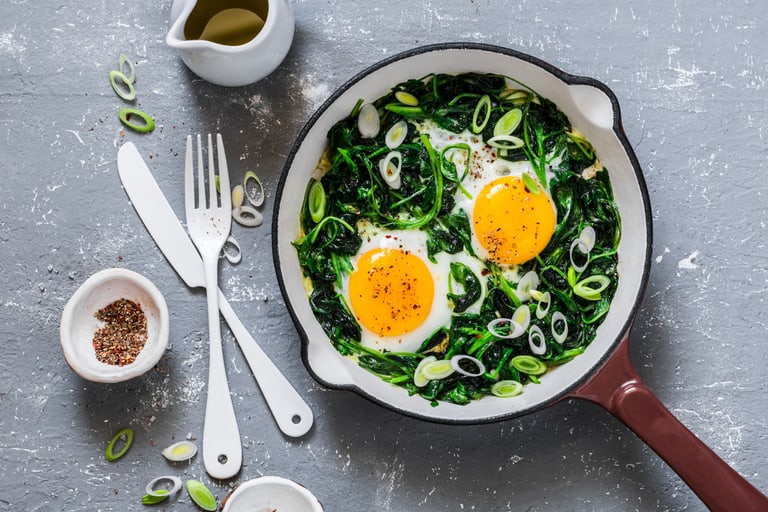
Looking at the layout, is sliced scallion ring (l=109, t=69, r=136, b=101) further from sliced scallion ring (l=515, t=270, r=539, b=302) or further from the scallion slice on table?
sliced scallion ring (l=515, t=270, r=539, b=302)

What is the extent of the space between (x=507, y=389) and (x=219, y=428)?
116cm

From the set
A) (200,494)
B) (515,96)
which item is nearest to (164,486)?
(200,494)

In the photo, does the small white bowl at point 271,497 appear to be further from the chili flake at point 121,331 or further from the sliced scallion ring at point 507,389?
the sliced scallion ring at point 507,389

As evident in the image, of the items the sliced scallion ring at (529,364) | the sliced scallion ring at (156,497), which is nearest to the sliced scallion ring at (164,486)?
A: the sliced scallion ring at (156,497)

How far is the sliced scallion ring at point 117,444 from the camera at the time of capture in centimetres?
323

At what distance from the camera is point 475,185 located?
3.15m

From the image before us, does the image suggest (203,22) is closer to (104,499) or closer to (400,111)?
(400,111)

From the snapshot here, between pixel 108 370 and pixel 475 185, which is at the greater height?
pixel 475 185

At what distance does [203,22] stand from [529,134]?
133 centimetres

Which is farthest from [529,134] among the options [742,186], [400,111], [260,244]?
[260,244]

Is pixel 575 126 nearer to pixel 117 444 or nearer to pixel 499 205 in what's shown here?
pixel 499 205

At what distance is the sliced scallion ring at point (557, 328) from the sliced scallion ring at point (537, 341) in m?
0.05

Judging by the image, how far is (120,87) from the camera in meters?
3.28

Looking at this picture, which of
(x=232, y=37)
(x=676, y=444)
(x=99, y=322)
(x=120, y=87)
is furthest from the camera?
(x=120, y=87)
